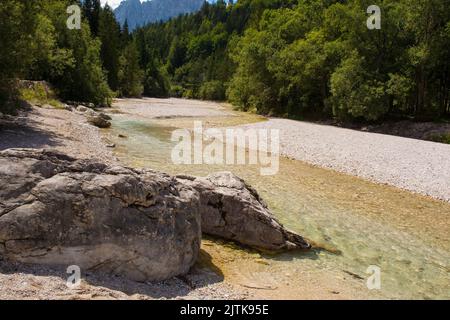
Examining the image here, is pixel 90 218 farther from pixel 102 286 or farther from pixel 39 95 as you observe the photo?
pixel 39 95

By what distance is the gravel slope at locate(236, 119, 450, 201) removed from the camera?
1811 cm

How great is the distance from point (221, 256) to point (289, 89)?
4647 centimetres

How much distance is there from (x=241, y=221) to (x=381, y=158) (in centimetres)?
1518

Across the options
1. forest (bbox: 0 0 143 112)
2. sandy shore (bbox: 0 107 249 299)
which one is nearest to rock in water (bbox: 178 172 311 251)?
sandy shore (bbox: 0 107 249 299)

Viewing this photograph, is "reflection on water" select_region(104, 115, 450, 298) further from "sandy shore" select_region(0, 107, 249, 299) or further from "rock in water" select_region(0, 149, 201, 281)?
"rock in water" select_region(0, 149, 201, 281)

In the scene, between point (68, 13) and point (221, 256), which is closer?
point (221, 256)

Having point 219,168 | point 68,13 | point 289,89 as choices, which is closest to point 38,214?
point 219,168

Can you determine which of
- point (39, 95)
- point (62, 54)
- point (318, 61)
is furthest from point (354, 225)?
point (318, 61)

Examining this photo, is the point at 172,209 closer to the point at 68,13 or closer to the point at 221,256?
the point at 221,256

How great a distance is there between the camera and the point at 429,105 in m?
41.3

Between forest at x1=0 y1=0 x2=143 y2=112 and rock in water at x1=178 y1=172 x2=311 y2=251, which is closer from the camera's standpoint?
rock in water at x1=178 y1=172 x2=311 y2=251

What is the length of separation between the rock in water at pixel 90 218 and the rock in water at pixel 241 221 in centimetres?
233

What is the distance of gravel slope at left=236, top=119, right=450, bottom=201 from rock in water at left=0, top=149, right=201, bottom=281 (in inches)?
534

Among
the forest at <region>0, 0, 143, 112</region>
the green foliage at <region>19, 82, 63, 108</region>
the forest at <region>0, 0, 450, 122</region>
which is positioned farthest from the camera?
the green foliage at <region>19, 82, 63, 108</region>
